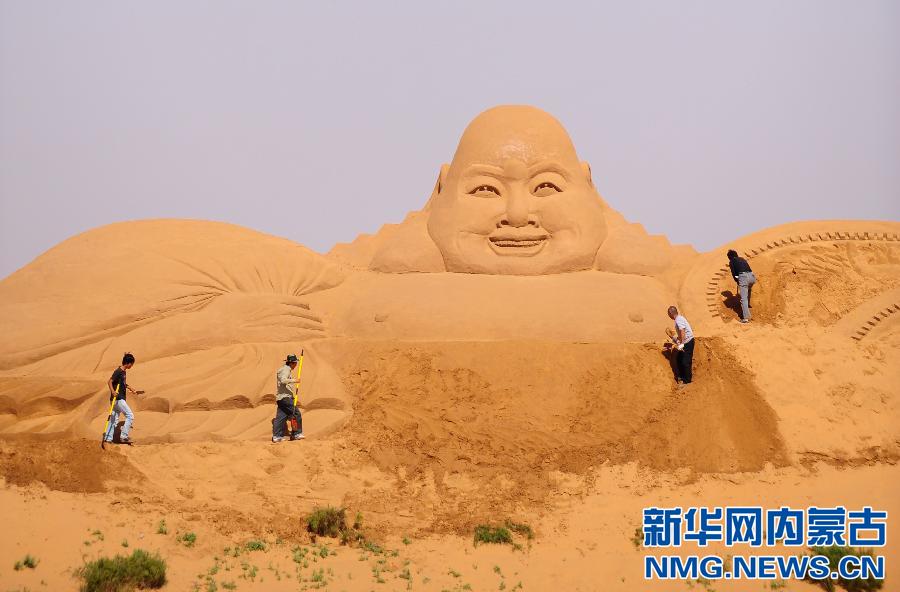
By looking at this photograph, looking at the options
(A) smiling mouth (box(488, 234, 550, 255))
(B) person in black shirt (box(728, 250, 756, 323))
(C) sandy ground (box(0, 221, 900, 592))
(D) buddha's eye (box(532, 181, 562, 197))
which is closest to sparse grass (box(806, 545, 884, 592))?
(C) sandy ground (box(0, 221, 900, 592))

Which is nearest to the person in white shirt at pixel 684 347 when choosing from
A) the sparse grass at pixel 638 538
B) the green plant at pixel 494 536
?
the sparse grass at pixel 638 538

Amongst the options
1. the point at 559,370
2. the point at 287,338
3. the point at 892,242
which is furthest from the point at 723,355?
the point at 287,338

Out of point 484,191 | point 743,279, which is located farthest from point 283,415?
point 743,279

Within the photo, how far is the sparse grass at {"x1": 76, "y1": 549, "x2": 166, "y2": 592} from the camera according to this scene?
6.79m

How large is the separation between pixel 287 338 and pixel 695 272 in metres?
6.05

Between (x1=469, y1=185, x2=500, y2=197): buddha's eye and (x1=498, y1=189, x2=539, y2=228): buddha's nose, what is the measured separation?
32cm

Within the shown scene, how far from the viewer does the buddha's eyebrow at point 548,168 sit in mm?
13422

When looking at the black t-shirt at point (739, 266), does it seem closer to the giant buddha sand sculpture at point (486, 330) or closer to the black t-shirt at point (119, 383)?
the giant buddha sand sculpture at point (486, 330)

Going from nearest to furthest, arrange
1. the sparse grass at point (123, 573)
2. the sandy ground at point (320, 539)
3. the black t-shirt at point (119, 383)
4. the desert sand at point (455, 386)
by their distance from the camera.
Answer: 1. the sparse grass at point (123, 573)
2. the sandy ground at point (320, 539)
3. the desert sand at point (455, 386)
4. the black t-shirt at point (119, 383)

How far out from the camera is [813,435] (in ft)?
31.4

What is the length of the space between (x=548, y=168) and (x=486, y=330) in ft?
10.2

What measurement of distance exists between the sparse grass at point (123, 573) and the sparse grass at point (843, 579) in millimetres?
5582

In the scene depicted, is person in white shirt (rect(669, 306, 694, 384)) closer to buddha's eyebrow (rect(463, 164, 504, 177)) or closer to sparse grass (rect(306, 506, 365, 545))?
Answer: buddha's eyebrow (rect(463, 164, 504, 177))

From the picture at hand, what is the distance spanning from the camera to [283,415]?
10.1 metres
